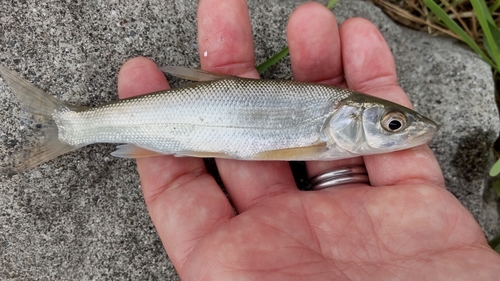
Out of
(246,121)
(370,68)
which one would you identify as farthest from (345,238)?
(370,68)

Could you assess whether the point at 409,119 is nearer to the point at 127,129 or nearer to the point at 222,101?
the point at 222,101

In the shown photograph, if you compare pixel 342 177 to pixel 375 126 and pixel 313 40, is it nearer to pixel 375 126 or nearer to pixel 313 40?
pixel 375 126

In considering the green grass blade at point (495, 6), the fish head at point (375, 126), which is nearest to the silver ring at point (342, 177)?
the fish head at point (375, 126)

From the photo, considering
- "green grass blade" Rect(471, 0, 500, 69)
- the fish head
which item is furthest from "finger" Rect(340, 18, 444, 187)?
"green grass blade" Rect(471, 0, 500, 69)

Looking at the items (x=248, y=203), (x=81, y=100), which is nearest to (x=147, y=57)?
(x=81, y=100)

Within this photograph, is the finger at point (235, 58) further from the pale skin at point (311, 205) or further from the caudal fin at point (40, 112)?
the caudal fin at point (40, 112)
